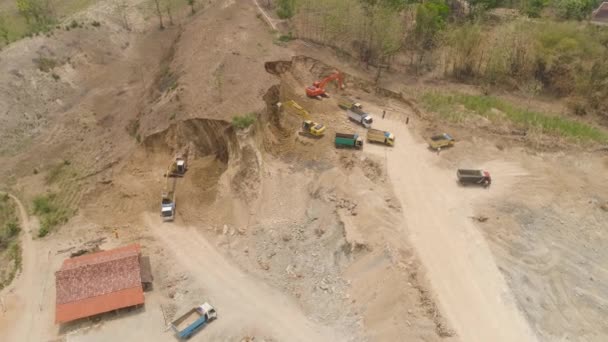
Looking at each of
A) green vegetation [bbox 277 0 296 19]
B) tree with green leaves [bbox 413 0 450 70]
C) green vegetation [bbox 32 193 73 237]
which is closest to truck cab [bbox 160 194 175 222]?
green vegetation [bbox 32 193 73 237]

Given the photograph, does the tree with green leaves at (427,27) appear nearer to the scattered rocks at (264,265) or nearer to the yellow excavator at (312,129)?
the yellow excavator at (312,129)

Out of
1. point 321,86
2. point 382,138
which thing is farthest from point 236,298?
point 321,86

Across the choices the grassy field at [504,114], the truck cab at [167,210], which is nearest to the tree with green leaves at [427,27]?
the grassy field at [504,114]

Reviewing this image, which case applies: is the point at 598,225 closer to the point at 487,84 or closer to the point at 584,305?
the point at 584,305

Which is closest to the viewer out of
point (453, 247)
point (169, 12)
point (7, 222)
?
point (453, 247)

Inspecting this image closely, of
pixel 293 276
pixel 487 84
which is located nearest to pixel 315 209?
pixel 293 276

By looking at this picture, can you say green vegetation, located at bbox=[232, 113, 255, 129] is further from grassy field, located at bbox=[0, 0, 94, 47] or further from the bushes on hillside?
grassy field, located at bbox=[0, 0, 94, 47]

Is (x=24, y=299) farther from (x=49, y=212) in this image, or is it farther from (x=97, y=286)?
(x=49, y=212)
